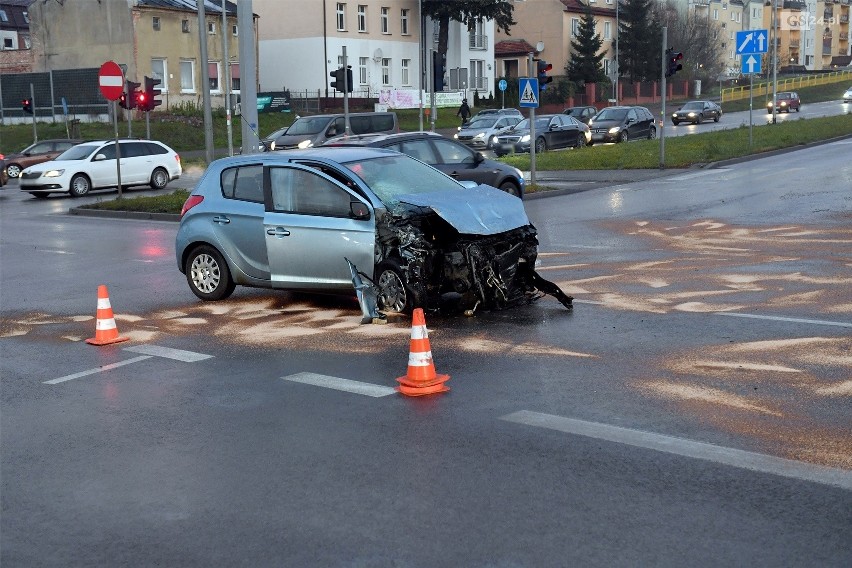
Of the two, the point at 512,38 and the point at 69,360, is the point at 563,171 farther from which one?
the point at 512,38

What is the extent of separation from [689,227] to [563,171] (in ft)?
48.1

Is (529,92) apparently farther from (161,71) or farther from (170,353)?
(161,71)

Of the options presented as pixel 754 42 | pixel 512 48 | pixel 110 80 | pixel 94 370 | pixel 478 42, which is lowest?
pixel 94 370

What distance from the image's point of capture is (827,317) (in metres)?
10.1

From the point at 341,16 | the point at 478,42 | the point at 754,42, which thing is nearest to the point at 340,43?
the point at 341,16

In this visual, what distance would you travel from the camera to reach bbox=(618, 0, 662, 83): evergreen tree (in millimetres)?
90000

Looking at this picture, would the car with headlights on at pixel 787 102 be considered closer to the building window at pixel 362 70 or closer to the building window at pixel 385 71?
the building window at pixel 385 71

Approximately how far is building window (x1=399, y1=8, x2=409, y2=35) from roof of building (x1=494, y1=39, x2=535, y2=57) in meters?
18.9

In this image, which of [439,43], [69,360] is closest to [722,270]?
[69,360]

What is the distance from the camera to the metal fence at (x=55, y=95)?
56.4m

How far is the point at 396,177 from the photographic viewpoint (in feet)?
38.3

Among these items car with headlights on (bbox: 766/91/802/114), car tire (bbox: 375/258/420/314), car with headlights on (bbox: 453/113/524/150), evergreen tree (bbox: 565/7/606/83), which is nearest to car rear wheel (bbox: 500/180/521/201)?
car tire (bbox: 375/258/420/314)

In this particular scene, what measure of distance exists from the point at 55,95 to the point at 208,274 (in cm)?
4990

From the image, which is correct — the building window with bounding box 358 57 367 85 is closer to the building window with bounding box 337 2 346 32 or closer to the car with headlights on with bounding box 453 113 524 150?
the building window with bounding box 337 2 346 32
